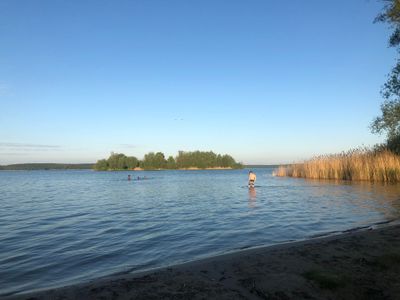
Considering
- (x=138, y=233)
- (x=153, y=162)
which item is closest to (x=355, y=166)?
(x=138, y=233)

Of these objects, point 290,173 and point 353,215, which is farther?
point 290,173

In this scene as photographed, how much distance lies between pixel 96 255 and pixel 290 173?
48040mm

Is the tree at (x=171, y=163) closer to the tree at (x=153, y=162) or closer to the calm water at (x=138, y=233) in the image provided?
the tree at (x=153, y=162)

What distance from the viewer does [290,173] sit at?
55000 mm

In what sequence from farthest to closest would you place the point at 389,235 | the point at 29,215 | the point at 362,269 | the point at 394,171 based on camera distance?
the point at 394,171 → the point at 29,215 → the point at 389,235 → the point at 362,269

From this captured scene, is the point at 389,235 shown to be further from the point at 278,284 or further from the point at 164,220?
the point at 164,220

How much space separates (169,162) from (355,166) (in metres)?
139

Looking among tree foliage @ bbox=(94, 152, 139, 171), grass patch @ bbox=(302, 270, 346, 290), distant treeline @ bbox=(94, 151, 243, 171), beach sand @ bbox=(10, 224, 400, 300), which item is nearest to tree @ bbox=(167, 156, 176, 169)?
Result: distant treeline @ bbox=(94, 151, 243, 171)

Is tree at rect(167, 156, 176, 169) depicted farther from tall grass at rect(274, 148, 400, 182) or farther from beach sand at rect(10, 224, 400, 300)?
beach sand at rect(10, 224, 400, 300)

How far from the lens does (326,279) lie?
19.6 ft

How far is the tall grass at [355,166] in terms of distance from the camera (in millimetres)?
33156

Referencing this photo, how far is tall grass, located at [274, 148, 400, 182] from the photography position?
33.2 meters

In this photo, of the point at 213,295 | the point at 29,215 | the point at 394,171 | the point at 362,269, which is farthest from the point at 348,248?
the point at 394,171

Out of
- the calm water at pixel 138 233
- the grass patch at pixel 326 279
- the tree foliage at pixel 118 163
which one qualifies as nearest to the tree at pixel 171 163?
the tree foliage at pixel 118 163
